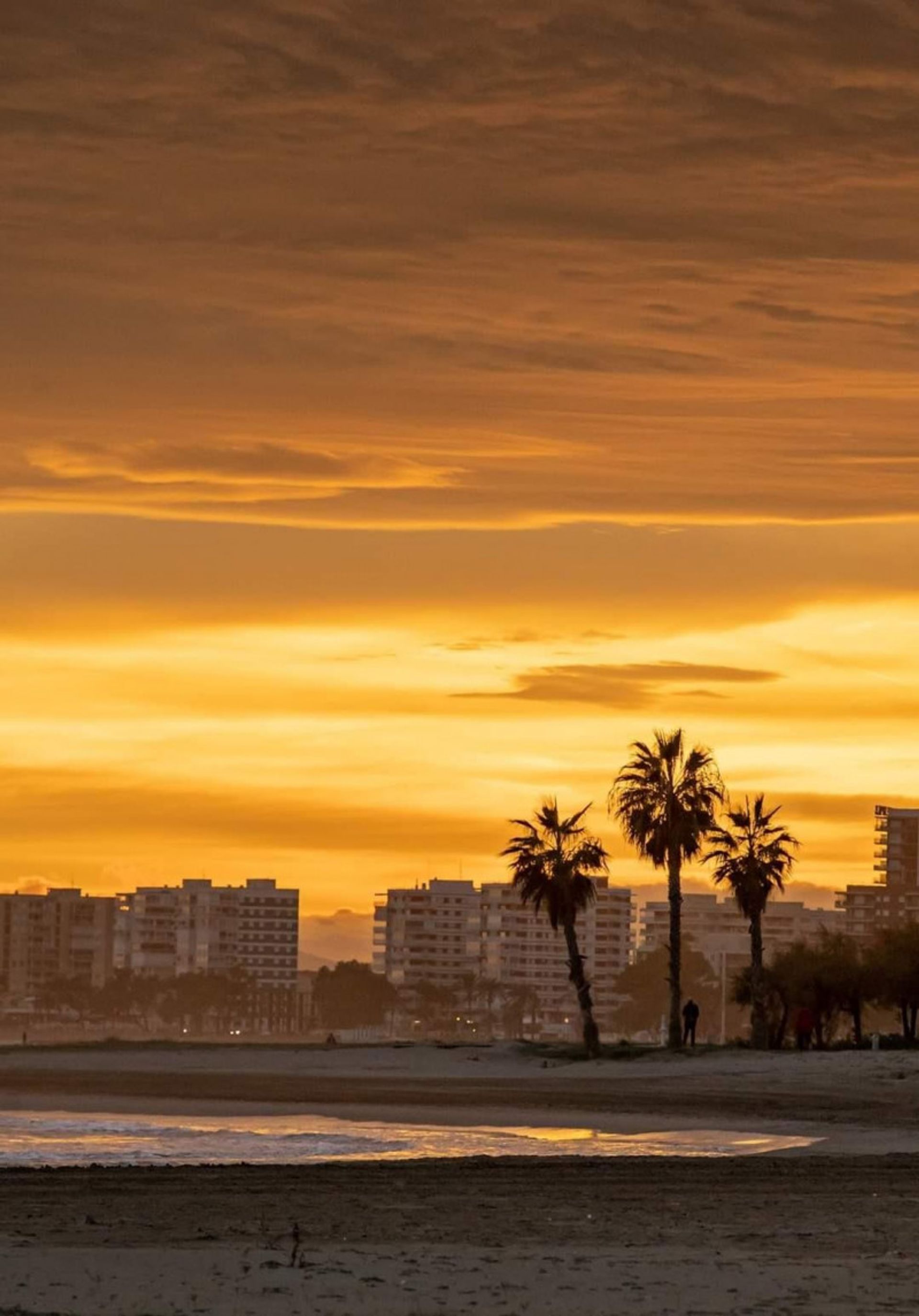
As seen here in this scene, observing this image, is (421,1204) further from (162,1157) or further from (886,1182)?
(162,1157)

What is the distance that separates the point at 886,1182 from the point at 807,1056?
26680 millimetres

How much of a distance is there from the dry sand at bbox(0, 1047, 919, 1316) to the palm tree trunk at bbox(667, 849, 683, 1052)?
2675 cm

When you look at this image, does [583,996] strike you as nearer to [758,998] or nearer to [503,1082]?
[758,998]

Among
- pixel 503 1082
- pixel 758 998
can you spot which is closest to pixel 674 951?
pixel 758 998

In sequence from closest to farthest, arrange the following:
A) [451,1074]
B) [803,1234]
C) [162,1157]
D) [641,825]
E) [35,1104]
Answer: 1. [803,1234]
2. [162,1157]
3. [35,1104]
4. [451,1074]
5. [641,825]

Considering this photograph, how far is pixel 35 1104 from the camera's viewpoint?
3744cm

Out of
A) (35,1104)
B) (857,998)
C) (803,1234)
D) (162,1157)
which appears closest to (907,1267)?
(803,1234)

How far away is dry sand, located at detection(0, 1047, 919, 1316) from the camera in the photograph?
14.2 meters

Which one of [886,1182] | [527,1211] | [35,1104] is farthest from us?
[35,1104]

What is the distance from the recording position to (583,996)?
196ft

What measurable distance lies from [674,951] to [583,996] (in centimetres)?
276

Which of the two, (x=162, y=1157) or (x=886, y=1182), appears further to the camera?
(x=162, y=1157)

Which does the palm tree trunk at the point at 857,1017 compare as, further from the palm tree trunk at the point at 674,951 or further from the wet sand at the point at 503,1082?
the wet sand at the point at 503,1082

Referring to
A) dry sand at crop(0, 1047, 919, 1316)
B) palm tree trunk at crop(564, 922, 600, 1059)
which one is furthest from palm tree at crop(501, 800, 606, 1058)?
dry sand at crop(0, 1047, 919, 1316)
